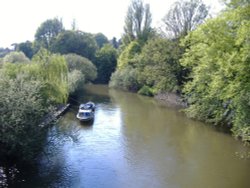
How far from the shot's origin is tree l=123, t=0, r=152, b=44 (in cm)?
6309

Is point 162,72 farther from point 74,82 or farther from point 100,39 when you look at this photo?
point 100,39

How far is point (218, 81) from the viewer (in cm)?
1984

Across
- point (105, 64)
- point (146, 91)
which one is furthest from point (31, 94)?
point (105, 64)

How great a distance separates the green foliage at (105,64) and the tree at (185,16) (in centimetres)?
2739

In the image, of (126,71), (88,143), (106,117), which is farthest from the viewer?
(126,71)

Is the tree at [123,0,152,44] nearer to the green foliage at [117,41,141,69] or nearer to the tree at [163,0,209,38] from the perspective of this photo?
the green foliage at [117,41,141,69]

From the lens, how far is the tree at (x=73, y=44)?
224ft

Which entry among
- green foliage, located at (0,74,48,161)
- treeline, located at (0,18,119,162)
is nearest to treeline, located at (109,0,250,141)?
treeline, located at (0,18,119,162)

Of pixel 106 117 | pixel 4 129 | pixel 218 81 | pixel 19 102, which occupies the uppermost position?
pixel 218 81

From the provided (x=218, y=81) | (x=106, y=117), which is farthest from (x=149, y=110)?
(x=218, y=81)

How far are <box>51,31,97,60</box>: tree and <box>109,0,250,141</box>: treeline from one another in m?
8.98

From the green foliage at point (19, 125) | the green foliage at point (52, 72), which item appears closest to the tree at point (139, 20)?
the green foliage at point (52, 72)

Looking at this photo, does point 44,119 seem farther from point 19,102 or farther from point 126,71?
point 126,71

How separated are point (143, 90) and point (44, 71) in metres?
23.5
